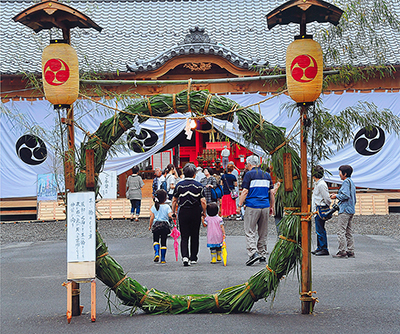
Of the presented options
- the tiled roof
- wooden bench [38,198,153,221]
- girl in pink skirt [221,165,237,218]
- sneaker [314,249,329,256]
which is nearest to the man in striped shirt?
sneaker [314,249,329,256]

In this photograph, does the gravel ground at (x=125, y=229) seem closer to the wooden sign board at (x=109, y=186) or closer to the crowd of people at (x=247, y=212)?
the wooden sign board at (x=109, y=186)

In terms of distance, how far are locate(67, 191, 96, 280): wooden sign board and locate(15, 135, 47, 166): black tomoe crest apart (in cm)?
1062

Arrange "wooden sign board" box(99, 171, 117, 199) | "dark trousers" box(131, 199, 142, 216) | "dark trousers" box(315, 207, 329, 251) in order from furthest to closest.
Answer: "wooden sign board" box(99, 171, 117, 199), "dark trousers" box(131, 199, 142, 216), "dark trousers" box(315, 207, 329, 251)

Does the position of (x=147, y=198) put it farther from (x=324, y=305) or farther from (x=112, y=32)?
(x=324, y=305)

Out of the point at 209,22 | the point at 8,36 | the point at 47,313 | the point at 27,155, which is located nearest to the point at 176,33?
the point at 209,22

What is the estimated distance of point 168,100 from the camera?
5.60 meters

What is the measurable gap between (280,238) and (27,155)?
1202 cm

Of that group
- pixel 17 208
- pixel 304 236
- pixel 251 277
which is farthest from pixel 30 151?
pixel 304 236

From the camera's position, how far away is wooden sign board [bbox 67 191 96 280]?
5.25m

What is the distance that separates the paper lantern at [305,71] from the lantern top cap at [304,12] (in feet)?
1.14

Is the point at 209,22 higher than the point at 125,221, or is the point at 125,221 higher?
the point at 209,22

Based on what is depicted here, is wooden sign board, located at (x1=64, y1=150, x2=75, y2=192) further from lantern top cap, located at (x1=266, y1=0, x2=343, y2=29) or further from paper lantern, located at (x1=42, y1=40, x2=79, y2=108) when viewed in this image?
lantern top cap, located at (x1=266, y1=0, x2=343, y2=29)

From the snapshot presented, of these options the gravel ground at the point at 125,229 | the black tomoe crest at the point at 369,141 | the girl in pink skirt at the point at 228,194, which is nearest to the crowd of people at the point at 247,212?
the gravel ground at the point at 125,229

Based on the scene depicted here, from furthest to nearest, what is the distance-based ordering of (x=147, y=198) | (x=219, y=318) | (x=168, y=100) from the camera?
(x=147, y=198) → (x=168, y=100) → (x=219, y=318)
